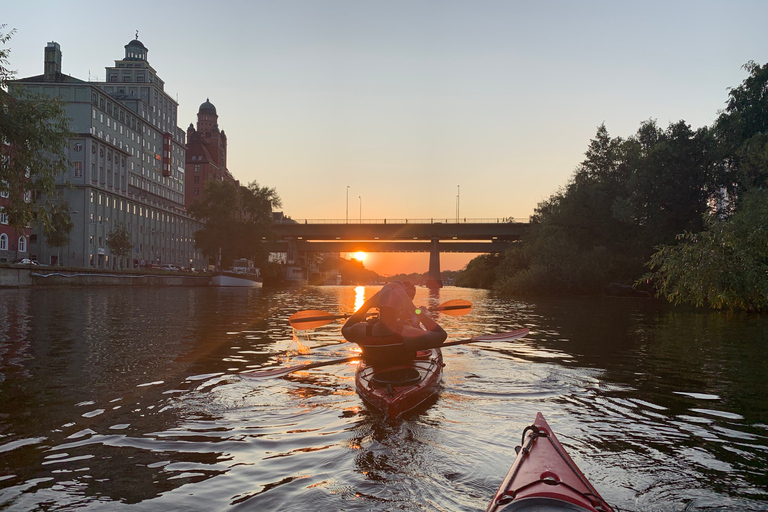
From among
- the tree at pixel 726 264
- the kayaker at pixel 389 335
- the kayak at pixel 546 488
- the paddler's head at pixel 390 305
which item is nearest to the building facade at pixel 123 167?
the tree at pixel 726 264

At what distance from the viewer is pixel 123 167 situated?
103812 millimetres

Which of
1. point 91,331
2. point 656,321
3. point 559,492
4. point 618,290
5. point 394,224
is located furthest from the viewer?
point 394,224

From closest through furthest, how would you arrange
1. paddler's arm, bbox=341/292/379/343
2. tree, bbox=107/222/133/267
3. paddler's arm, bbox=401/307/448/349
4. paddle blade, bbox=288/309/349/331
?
paddler's arm, bbox=401/307/448/349, paddler's arm, bbox=341/292/379/343, paddle blade, bbox=288/309/349/331, tree, bbox=107/222/133/267

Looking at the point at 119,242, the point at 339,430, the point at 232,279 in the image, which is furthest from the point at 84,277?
the point at 339,430

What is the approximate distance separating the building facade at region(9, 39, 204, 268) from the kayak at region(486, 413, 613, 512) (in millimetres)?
67135

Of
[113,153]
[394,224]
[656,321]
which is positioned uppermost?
[113,153]

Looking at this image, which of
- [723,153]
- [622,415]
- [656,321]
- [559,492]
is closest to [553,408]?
[622,415]

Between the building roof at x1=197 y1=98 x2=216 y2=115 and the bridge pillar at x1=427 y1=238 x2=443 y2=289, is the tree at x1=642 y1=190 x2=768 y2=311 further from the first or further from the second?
the building roof at x1=197 y1=98 x2=216 y2=115

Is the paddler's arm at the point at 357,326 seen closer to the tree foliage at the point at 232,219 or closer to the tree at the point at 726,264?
the tree at the point at 726,264

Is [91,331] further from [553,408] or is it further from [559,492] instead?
[559,492]

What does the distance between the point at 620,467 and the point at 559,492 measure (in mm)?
2711

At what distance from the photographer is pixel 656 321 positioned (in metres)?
27.9

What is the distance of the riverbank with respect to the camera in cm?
4406

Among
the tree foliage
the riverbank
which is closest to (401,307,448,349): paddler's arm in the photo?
the riverbank
